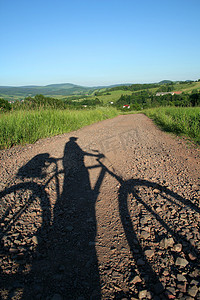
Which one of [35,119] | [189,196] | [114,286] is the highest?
[35,119]

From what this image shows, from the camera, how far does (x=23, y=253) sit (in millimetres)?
1900

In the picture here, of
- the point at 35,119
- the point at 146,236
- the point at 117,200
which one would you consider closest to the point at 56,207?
the point at 117,200

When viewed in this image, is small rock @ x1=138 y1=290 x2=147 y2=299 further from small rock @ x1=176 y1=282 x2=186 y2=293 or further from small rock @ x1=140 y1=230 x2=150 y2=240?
small rock @ x1=140 y1=230 x2=150 y2=240

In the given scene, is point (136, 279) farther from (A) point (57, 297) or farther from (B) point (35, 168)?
(B) point (35, 168)

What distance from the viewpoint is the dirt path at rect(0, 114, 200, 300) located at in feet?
5.01

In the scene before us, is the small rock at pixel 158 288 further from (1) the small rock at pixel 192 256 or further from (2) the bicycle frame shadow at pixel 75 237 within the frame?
(1) the small rock at pixel 192 256

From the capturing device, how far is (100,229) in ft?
7.35

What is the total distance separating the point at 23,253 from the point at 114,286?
1.02 metres

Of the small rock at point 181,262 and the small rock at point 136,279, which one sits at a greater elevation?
the small rock at point 181,262

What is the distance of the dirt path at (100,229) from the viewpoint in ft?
5.01

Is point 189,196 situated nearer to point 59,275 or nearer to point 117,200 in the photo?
point 117,200

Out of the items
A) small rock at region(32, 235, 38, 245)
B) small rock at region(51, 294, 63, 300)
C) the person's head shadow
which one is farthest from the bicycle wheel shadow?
the person's head shadow

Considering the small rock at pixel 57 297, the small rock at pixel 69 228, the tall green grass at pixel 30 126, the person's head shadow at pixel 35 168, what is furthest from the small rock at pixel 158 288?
the tall green grass at pixel 30 126

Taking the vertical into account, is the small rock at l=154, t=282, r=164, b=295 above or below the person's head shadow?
below
